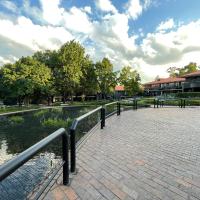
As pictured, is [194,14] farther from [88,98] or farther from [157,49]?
[88,98]

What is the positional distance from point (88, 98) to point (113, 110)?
45.6 meters

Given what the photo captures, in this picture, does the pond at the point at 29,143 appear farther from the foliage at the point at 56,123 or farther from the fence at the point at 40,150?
the fence at the point at 40,150

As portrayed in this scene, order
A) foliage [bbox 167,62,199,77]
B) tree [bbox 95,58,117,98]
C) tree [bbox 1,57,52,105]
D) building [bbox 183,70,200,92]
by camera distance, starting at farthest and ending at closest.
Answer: foliage [bbox 167,62,199,77]
tree [bbox 95,58,117,98]
building [bbox 183,70,200,92]
tree [bbox 1,57,52,105]

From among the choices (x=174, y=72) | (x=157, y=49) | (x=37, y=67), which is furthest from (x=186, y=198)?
(x=174, y=72)

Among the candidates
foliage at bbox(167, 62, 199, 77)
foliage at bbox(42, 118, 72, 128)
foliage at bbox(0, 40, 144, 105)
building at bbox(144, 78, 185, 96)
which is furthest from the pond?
foliage at bbox(167, 62, 199, 77)

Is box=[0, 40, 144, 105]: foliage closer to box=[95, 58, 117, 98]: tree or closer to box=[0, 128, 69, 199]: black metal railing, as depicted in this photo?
box=[95, 58, 117, 98]: tree

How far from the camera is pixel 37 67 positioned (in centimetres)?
3438

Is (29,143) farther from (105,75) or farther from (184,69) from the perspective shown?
(184,69)

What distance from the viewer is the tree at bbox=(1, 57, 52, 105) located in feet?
99.9

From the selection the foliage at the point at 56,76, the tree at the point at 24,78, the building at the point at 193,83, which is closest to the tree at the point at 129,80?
the foliage at the point at 56,76

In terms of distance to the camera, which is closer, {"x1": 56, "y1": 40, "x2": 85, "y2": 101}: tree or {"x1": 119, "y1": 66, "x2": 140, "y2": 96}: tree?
{"x1": 56, "y1": 40, "x2": 85, "y2": 101}: tree

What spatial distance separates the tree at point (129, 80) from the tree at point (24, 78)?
20.7 m

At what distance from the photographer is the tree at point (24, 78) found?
30.5 m

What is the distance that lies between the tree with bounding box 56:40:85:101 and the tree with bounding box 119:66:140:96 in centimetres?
1321
